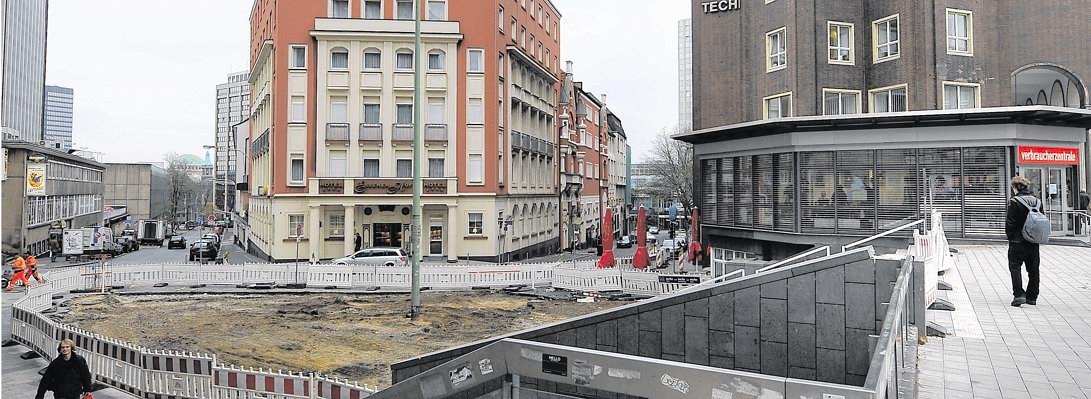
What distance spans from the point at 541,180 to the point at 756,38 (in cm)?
2410

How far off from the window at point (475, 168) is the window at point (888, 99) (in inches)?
854

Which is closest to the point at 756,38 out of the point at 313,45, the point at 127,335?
the point at 313,45

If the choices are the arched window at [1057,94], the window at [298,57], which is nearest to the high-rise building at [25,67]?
the window at [298,57]

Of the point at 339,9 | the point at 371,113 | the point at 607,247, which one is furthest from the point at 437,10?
the point at 607,247

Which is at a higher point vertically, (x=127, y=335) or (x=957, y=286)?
(x=957, y=286)

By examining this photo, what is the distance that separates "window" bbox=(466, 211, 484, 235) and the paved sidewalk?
30.4 meters

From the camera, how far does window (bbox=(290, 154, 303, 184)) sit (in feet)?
126

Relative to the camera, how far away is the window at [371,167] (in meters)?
39.0

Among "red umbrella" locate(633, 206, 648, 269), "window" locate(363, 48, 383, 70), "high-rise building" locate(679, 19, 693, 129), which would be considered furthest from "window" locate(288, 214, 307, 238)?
"high-rise building" locate(679, 19, 693, 129)

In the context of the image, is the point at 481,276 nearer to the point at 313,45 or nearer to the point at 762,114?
the point at 762,114

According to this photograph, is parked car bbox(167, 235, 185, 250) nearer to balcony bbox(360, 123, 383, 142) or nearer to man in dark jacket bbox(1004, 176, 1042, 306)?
balcony bbox(360, 123, 383, 142)

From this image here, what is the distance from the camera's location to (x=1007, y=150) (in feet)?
72.4

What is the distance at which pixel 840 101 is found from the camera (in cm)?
2875

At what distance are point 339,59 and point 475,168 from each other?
1040 cm
